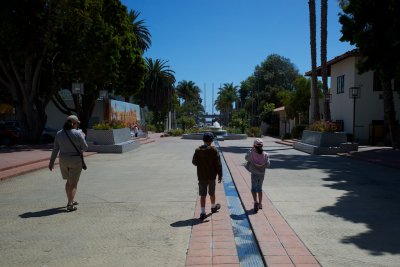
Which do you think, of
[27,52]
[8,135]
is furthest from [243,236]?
[8,135]

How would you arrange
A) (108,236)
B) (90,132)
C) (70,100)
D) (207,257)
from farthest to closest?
(70,100) < (90,132) < (108,236) < (207,257)

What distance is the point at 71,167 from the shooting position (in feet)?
26.9

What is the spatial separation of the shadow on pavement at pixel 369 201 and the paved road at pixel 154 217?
0.05 ft

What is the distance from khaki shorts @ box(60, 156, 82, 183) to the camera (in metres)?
8.16

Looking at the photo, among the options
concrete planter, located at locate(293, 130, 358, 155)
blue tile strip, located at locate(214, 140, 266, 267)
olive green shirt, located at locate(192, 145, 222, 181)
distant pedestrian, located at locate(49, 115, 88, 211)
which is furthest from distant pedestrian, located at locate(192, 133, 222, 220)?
concrete planter, located at locate(293, 130, 358, 155)

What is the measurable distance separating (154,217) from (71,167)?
1.81 m

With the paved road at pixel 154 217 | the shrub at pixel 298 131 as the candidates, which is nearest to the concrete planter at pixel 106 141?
the paved road at pixel 154 217

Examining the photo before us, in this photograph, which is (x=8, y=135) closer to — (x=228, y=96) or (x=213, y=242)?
(x=213, y=242)

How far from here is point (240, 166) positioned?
15898 mm

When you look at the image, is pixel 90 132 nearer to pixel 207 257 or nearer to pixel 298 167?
pixel 298 167

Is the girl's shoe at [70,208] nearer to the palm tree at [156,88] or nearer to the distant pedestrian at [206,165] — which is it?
the distant pedestrian at [206,165]

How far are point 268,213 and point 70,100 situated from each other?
34.9 m

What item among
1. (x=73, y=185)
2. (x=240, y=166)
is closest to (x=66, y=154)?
(x=73, y=185)

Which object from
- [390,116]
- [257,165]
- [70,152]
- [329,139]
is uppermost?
[390,116]
